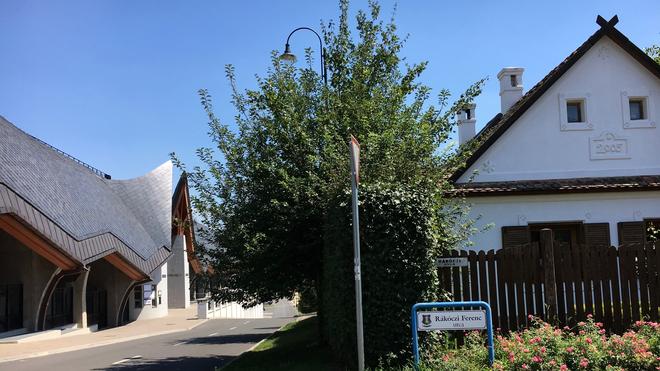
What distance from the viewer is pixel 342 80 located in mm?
13992

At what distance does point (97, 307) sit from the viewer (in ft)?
114

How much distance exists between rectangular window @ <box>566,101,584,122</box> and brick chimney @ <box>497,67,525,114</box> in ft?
17.1

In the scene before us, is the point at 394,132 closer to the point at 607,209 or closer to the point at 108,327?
the point at 607,209

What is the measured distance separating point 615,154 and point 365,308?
10.7 metres

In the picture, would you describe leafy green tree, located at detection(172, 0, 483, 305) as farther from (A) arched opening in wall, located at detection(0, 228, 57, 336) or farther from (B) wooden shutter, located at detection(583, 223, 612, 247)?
(A) arched opening in wall, located at detection(0, 228, 57, 336)

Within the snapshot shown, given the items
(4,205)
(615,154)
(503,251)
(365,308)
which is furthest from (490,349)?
(4,205)

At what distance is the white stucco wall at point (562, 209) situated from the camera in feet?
50.3

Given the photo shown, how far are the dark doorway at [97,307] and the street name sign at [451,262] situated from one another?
93.4 feet

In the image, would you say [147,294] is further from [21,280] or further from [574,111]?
[574,111]

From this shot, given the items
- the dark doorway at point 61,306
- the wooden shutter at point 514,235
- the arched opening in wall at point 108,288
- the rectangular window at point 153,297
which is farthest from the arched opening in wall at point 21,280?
the wooden shutter at point 514,235

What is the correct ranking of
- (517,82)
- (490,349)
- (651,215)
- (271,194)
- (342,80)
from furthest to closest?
(517,82), (651,215), (342,80), (271,194), (490,349)

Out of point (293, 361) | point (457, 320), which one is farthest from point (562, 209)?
point (457, 320)

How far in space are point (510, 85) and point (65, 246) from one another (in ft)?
62.8

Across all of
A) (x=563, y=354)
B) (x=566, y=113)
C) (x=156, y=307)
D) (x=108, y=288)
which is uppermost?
(x=566, y=113)
